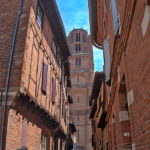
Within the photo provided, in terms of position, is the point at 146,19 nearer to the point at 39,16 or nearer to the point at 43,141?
the point at 39,16

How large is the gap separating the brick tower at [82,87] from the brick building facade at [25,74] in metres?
44.2

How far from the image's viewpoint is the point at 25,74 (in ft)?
29.7

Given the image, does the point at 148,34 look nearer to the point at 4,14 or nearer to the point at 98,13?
the point at 4,14

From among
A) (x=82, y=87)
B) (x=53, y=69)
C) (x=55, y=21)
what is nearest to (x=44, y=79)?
(x=53, y=69)

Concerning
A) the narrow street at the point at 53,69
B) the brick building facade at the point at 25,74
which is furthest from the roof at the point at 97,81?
the brick building facade at the point at 25,74

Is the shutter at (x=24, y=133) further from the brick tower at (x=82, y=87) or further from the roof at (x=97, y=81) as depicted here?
the brick tower at (x=82, y=87)

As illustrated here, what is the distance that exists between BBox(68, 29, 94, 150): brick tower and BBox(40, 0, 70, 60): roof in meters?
40.9

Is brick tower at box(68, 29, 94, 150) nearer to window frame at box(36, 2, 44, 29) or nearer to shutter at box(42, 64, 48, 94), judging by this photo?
shutter at box(42, 64, 48, 94)

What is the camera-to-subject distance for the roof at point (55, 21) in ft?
42.8

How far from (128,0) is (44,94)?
8.33 m

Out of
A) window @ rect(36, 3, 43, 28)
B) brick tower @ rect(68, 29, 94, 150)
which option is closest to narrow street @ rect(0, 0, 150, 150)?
window @ rect(36, 3, 43, 28)

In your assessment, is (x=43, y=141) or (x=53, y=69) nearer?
(x=43, y=141)

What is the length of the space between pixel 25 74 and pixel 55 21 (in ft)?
20.5

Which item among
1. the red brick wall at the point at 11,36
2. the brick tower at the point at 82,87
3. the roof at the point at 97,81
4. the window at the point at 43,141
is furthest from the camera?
the brick tower at the point at 82,87
